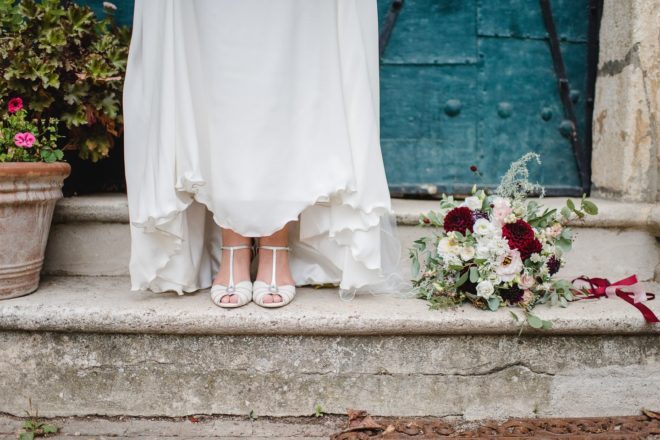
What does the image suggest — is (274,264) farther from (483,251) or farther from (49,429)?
(49,429)

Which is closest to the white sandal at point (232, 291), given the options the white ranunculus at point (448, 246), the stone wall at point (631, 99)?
the white ranunculus at point (448, 246)

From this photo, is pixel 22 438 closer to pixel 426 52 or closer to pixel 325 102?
pixel 325 102

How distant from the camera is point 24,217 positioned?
1681mm

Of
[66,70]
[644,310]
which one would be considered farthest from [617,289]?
[66,70]

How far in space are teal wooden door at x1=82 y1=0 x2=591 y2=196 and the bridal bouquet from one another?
0.74m

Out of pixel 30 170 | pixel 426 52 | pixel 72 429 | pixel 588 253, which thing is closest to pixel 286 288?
pixel 72 429

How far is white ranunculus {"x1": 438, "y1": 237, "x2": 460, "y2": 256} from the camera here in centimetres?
168

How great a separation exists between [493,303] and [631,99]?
1122 millimetres

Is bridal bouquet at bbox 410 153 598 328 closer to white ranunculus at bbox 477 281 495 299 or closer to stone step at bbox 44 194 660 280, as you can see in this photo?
white ranunculus at bbox 477 281 495 299

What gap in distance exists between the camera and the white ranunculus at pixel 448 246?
1678 mm

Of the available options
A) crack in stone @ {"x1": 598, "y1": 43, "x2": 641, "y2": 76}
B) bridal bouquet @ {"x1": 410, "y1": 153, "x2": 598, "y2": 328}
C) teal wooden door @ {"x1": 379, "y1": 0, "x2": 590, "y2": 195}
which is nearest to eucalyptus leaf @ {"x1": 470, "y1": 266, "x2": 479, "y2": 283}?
bridal bouquet @ {"x1": 410, "y1": 153, "x2": 598, "y2": 328}

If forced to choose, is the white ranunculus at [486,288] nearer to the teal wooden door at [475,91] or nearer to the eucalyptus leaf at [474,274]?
the eucalyptus leaf at [474,274]

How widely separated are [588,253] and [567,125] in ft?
2.40

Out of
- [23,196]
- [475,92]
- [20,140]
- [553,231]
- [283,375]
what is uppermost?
[475,92]
